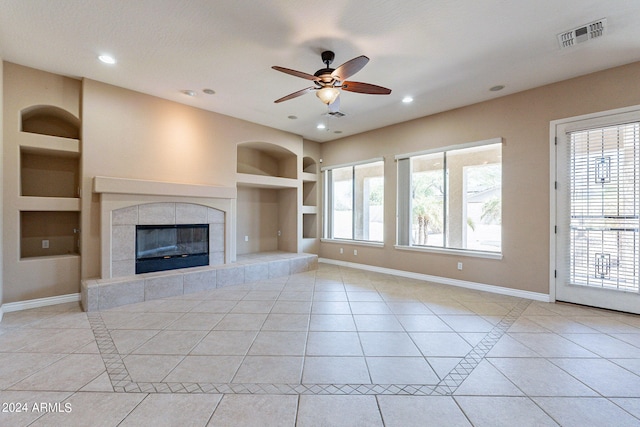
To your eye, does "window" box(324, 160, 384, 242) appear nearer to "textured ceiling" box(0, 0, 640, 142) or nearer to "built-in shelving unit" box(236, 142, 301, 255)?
"built-in shelving unit" box(236, 142, 301, 255)

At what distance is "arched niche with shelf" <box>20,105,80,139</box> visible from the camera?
3947 mm

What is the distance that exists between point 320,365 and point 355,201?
16.1ft

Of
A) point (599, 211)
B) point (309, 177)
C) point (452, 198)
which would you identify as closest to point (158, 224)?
point (309, 177)

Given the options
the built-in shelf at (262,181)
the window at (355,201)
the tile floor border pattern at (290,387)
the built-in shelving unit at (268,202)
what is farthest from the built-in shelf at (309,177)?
the tile floor border pattern at (290,387)

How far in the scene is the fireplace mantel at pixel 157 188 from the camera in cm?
391

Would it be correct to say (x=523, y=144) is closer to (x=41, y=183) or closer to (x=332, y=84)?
(x=332, y=84)

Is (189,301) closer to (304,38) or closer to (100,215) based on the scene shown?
(100,215)

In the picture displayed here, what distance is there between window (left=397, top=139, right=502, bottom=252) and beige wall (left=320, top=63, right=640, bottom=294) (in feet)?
0.78

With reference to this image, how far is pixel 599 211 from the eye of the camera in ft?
12.0

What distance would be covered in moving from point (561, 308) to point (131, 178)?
6.44m

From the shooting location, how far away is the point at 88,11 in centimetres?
262

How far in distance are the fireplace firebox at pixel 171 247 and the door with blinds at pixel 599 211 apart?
18.4 feet

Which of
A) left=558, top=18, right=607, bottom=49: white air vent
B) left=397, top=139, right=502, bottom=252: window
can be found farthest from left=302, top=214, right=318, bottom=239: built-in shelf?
left=558, top=18, right=607, bottom=49: white air vent

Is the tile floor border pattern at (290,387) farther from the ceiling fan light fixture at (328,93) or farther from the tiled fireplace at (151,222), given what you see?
the ceiling fan light fixture at (328,93)
